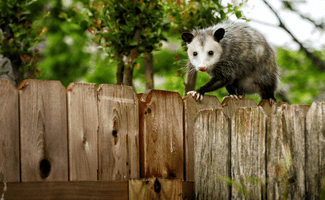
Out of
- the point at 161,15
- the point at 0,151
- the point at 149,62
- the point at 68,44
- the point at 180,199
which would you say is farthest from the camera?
the point at 68,44

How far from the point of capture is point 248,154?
6.36 feet

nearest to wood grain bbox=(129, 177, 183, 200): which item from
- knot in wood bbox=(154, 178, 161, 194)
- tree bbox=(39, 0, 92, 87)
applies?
knot in wood bbox=(154, 178, 161, 194)

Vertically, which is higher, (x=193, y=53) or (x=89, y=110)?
(x=193, y=53)

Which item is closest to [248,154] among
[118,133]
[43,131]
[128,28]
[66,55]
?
[118,133]

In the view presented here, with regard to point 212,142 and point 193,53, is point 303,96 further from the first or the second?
point 212,142

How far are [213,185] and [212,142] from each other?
0.26 m

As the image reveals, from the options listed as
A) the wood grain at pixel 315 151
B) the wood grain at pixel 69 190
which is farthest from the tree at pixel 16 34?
the wood grain at pixel 315 151

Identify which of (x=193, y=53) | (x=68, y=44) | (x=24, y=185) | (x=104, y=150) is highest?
(x=68, y=44)

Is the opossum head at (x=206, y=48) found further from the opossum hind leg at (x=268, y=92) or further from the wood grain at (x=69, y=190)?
the wood grain at (x=69, y=190)

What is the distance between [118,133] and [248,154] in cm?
80

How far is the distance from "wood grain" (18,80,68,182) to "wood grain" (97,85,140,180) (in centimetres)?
24

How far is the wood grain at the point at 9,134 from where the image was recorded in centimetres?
181

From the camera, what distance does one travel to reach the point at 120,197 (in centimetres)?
214

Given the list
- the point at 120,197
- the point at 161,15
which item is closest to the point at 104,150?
the point at 120,197
